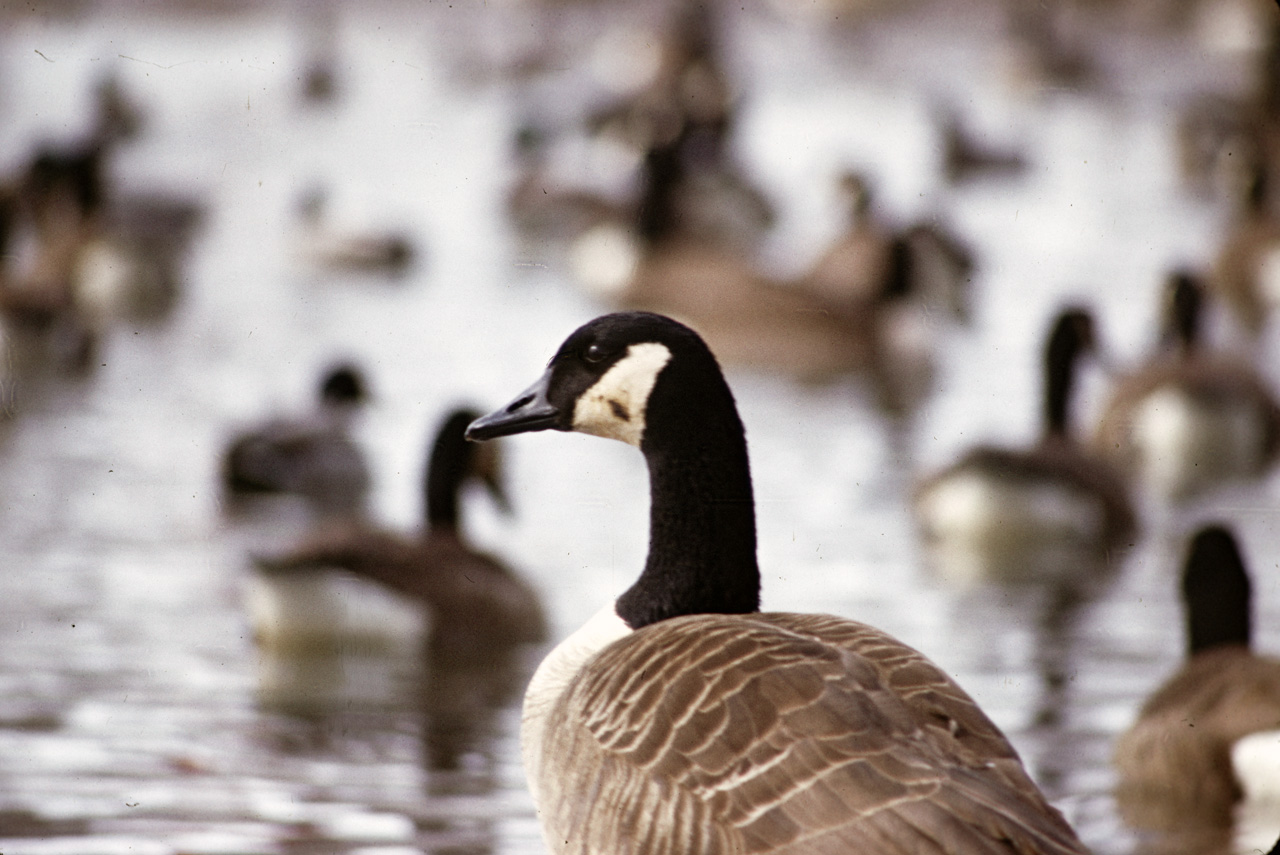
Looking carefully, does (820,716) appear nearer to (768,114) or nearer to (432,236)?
(432,236)

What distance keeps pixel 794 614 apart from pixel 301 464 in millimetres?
→ 5830

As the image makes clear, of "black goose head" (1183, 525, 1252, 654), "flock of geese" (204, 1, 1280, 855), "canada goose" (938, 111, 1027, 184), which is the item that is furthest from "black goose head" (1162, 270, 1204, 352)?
"canada goose" (938, 111, 1027, 184)

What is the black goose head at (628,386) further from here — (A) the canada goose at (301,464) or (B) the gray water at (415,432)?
(A) the canada goose at (301,464)

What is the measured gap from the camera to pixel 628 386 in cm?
414

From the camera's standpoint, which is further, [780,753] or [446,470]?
[446,470]

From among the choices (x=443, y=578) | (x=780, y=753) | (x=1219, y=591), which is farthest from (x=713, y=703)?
(x=443, y=578)

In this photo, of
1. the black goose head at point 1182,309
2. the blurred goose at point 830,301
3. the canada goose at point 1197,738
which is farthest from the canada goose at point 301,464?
the black goose head at point 1182,309

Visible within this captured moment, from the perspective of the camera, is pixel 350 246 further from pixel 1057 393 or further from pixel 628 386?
pixel 628 386

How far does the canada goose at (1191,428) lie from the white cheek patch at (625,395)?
21.3 ft

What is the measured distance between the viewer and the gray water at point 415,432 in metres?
5.75

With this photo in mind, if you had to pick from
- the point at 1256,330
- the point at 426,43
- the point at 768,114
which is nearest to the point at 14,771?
the point at 1256,330

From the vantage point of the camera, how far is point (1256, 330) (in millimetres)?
14508

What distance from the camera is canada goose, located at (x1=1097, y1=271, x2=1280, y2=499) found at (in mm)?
10195

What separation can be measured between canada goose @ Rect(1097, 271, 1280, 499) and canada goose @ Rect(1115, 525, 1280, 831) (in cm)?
453
